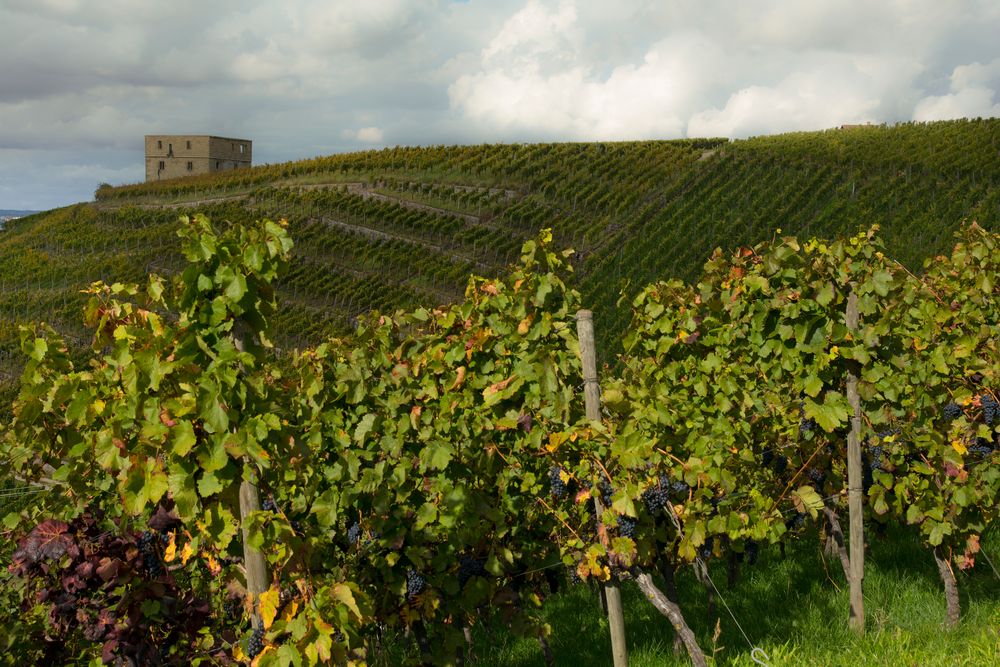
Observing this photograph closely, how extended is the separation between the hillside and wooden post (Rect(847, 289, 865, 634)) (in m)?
16.6

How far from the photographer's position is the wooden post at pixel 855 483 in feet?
15.0

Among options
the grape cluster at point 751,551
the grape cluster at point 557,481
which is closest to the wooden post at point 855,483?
the grape cluster at point 751,551

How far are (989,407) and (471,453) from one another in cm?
336

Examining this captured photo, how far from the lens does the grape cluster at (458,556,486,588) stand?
158 inches

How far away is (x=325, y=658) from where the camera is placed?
2.50 m

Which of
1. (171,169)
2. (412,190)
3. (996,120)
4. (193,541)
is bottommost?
(193,541)

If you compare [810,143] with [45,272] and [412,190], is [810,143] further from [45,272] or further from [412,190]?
[45,272]

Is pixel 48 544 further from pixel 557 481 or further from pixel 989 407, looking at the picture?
pixel 989 407

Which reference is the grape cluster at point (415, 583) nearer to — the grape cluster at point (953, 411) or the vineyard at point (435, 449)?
the vineyard at point (435, 449)

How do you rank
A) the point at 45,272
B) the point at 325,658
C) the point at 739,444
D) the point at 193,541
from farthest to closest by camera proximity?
the point at 45,272, the point at 739,444, the point at 193,541, the point at 325,658

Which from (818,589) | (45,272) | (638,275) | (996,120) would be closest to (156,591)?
(818,589)

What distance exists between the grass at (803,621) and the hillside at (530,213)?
15.2 m

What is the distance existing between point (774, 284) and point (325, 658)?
352 centimetres

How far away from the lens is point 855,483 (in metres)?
4.65
